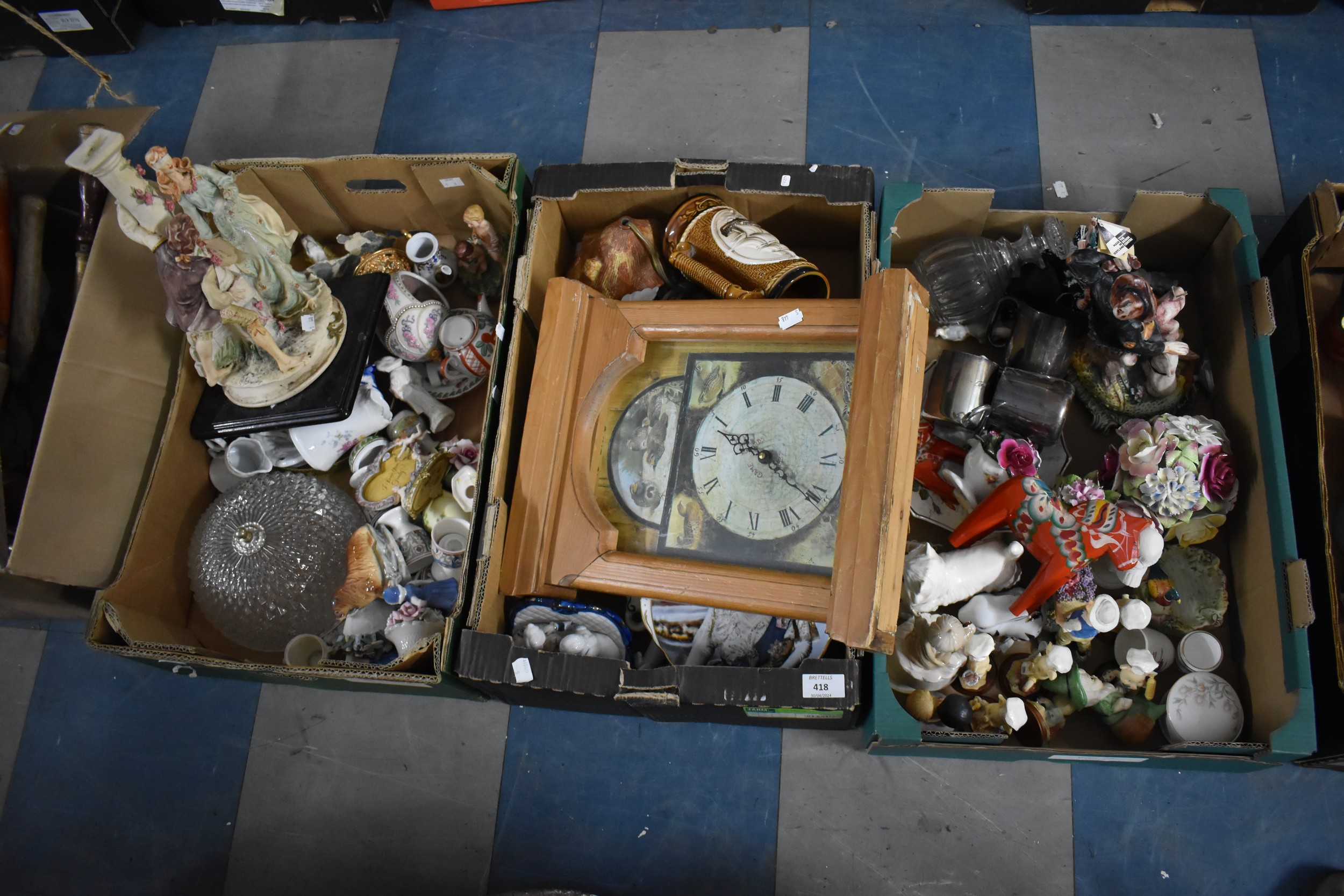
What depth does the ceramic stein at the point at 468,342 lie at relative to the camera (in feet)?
5.75

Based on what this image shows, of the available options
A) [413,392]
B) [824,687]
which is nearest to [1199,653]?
[824,687]

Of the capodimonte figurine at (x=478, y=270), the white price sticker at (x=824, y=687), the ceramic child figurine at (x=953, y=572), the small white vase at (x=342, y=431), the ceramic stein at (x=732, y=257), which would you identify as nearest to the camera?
the white price sticker at (x=824, y=687)

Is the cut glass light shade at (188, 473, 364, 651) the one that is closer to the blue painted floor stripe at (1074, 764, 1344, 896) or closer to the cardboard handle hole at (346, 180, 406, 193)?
the cardboard handle hole at (346, 180, 406, 193)

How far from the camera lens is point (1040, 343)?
1.60 metres

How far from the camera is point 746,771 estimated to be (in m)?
1.69

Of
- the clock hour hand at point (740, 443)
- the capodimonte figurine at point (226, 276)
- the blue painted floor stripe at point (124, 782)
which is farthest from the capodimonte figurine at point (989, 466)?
the blue painted floor stripe at point (124, 782)

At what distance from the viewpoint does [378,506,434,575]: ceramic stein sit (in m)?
1.69

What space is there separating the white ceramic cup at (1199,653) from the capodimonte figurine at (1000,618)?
0.26m

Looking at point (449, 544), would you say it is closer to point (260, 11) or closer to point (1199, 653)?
point (1199, 653)

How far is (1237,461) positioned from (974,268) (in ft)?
1.99

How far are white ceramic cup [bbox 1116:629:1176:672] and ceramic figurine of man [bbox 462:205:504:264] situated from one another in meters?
1.48

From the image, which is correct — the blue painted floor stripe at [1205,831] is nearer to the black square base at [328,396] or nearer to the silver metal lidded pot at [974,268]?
the silver metal lidded pot at [974,268]

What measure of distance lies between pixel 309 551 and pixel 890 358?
111cm

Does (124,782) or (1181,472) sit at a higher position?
(1181,472)
